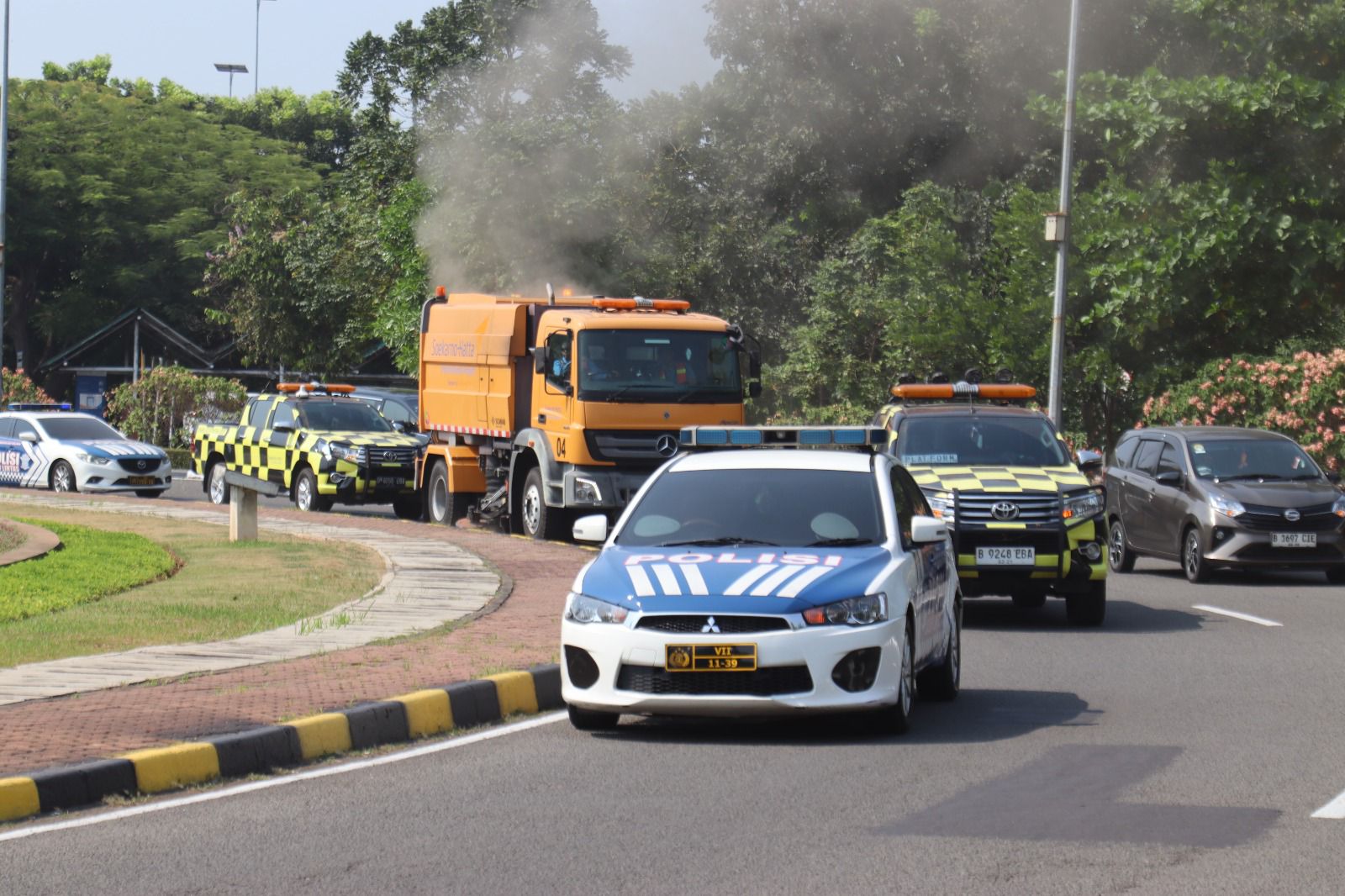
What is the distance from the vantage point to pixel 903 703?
9820 mm

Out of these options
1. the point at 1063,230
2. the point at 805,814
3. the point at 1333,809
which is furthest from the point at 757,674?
the point at 1063,230

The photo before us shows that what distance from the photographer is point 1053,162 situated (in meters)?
43.9

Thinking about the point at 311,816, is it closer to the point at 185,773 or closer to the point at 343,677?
the point at 185,773

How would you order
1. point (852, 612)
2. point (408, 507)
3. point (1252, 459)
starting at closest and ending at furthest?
point (852, 612) → point (1252, 459) → point (408, 507)

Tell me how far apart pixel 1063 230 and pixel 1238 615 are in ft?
46.2

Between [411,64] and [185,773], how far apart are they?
44.0 metres

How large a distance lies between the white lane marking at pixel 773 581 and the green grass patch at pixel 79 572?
6.55 meters

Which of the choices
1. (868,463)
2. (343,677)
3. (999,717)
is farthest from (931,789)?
(343,677)

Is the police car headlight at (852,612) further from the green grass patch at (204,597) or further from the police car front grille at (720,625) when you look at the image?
the green grass patch at (204,597)

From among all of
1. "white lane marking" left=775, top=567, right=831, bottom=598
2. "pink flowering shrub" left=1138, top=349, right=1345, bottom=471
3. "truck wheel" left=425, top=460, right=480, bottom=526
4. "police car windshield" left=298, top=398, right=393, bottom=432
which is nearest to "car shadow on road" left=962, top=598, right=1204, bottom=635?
"white lane marking" left=775, top=567, right=831, bottom=598

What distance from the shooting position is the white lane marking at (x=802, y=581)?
9.54 metres

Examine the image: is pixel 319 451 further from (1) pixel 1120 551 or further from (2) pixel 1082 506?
(2) pixel 1082 506

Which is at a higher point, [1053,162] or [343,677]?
[1053,162]

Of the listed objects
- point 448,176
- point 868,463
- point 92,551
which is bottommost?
point 92,551
